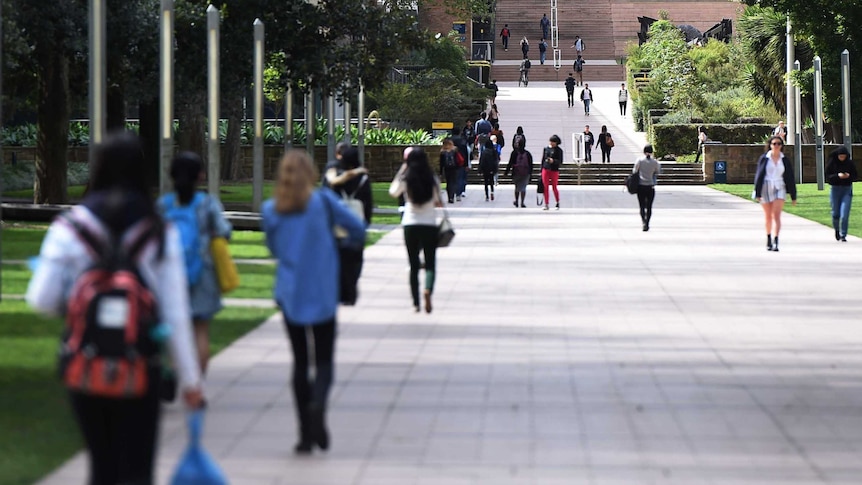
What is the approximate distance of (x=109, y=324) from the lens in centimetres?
526

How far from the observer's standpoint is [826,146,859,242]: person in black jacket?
2416cm

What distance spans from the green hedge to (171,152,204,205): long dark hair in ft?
156

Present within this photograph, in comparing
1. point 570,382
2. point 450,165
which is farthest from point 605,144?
point 570,382

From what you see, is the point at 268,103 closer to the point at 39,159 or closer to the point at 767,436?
the point at 39,159

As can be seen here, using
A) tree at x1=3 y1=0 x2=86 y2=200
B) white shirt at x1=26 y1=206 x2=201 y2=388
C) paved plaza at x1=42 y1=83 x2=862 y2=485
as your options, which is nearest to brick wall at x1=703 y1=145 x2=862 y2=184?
tree at x1=3 y1=0 x2=86 y2=200

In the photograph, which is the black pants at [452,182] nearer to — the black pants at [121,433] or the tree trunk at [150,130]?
the tree trunk at [150,130]

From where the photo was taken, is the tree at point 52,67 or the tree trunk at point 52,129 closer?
the tree at point 52,67

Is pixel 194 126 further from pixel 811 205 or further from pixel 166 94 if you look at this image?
pixel 166 94

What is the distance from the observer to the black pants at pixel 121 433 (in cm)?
533

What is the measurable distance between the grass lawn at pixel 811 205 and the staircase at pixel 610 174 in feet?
5.74

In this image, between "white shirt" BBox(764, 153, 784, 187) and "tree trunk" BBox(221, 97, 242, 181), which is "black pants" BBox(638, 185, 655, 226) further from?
"tree trunk" BBox(221, 97, 242, 181)

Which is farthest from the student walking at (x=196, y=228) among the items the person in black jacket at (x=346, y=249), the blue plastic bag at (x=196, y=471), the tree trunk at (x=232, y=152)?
the tree trunk at (x=232, y=152)

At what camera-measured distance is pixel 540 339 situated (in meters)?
13.2

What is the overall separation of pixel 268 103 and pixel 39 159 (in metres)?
32.2
